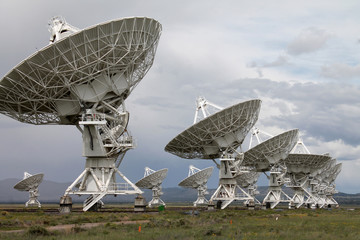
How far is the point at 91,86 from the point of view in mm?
42531

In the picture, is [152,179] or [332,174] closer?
[152,179]

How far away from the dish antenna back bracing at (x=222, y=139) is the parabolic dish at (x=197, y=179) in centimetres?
2314

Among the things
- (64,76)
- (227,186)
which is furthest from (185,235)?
(227,186)

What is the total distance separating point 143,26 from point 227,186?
30053 mm

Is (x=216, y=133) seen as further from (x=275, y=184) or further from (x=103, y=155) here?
(x=275, y=184)

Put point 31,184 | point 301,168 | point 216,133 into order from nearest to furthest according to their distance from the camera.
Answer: point 216,133, point 301,168, point 31,184

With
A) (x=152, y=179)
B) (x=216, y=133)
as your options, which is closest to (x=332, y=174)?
(x=152, y=179)

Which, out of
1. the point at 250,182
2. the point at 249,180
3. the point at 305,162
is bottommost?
the point at 250,182

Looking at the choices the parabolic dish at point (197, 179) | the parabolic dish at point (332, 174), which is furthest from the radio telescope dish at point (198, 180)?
the parabolic dish at point (332, 174)

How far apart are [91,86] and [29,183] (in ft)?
178

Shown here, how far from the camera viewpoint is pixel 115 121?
4553 centimetres

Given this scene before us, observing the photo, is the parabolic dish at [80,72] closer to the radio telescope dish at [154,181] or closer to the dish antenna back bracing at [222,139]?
the dish antenna back bracing at [222,139]

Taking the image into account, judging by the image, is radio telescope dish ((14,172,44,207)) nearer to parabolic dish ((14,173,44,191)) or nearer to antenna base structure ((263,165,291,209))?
parabolic dish ((14,173,44,191))

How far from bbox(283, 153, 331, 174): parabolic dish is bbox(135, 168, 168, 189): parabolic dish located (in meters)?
22.3
